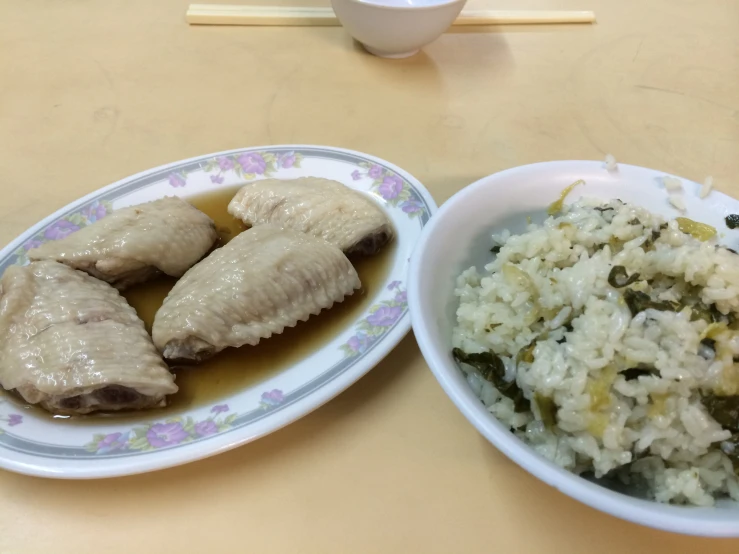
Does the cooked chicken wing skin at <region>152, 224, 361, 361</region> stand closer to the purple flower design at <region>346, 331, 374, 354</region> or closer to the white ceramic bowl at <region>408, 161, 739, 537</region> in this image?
the purple flower design at <region>346, 331, 374, 354</region>

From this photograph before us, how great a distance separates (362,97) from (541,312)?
1815 millimetres

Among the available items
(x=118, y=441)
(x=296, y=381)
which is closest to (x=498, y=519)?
(x=296, y=381)

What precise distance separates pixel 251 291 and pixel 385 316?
44 centimetres

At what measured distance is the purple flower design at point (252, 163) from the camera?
219cm

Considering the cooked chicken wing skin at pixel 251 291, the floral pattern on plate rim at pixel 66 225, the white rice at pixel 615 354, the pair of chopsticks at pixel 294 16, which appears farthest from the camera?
the pair of chopsticks at pixel 294 16

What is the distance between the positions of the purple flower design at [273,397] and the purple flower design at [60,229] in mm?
1076

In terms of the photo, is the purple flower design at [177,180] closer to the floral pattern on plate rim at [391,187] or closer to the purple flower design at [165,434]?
the floral pattern on plate rim at [391,187]

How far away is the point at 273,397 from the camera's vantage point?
1383 millimetres

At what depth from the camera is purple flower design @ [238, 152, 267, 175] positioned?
2188mm

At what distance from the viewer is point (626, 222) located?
1.26 m

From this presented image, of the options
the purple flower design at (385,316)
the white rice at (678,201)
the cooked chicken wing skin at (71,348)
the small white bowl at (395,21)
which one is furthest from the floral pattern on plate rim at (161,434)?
the small white bowl at (395,21)

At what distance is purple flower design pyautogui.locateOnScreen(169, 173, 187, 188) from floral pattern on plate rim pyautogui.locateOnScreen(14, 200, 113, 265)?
25 cm

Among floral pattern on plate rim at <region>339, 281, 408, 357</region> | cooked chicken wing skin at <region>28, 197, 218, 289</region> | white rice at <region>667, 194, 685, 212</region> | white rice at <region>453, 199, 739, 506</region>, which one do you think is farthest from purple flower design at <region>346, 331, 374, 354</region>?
white rice at <region>667, 194, 685, 212</region>

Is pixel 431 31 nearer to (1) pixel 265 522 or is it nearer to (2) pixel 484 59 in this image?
(2) pixel 484 59
